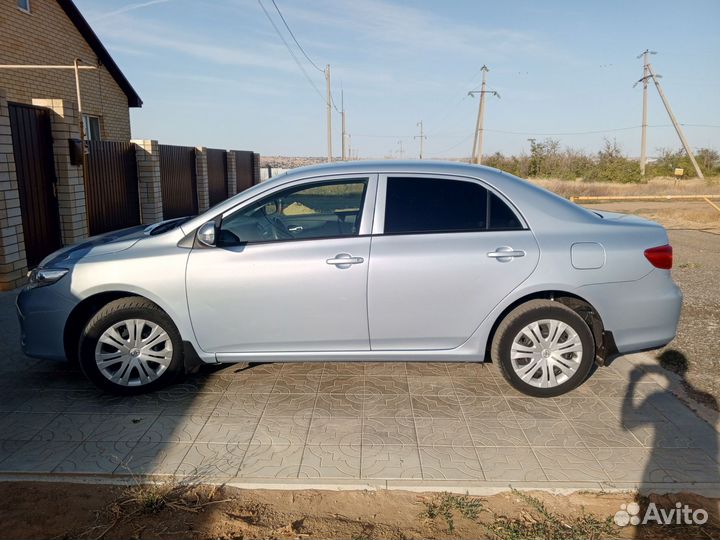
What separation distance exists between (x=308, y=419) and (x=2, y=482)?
1.91m

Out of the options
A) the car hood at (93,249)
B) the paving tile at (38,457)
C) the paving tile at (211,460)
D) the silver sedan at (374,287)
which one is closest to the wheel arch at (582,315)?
the silver sedan at (374,287)

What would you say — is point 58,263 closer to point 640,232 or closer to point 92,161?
point 640,232

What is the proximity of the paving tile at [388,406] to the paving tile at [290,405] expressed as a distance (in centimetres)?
43

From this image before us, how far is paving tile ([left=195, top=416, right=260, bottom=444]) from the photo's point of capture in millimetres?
3811

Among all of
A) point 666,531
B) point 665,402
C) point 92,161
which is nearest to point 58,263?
point 666,531

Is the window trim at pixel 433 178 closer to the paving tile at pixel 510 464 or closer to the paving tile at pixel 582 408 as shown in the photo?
the paving tile at pixel 582 408

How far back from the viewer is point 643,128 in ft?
155

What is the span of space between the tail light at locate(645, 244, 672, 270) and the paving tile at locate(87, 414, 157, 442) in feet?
12.9

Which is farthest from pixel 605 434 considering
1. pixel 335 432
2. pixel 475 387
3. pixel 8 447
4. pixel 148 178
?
pixel 148 178

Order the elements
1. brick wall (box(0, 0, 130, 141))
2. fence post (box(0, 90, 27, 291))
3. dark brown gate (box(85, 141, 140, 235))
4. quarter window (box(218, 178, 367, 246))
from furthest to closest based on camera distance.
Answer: brick wall (box(0, 0, 130, 141)) → dark brown gate (box(85, 141, 140, 235)) → fence post (box(0, 90, 27, 291)) → quarter window (box(218, 178, 367, 246))

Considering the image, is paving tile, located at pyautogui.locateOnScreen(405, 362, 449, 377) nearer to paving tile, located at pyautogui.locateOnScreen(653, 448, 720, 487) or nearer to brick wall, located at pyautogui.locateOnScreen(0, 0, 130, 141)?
paving tile, located at pyautogui.locateOnScreen(653, 448, 720, 487)

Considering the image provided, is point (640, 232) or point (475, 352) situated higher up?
point (640, 232)

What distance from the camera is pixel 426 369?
5102 millimetres

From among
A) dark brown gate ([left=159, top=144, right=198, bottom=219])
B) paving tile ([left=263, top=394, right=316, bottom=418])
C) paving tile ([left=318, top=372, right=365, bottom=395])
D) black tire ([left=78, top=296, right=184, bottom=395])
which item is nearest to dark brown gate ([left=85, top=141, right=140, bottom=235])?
dark brown gate ([left=159, top=144, right=198, bottom=219])
